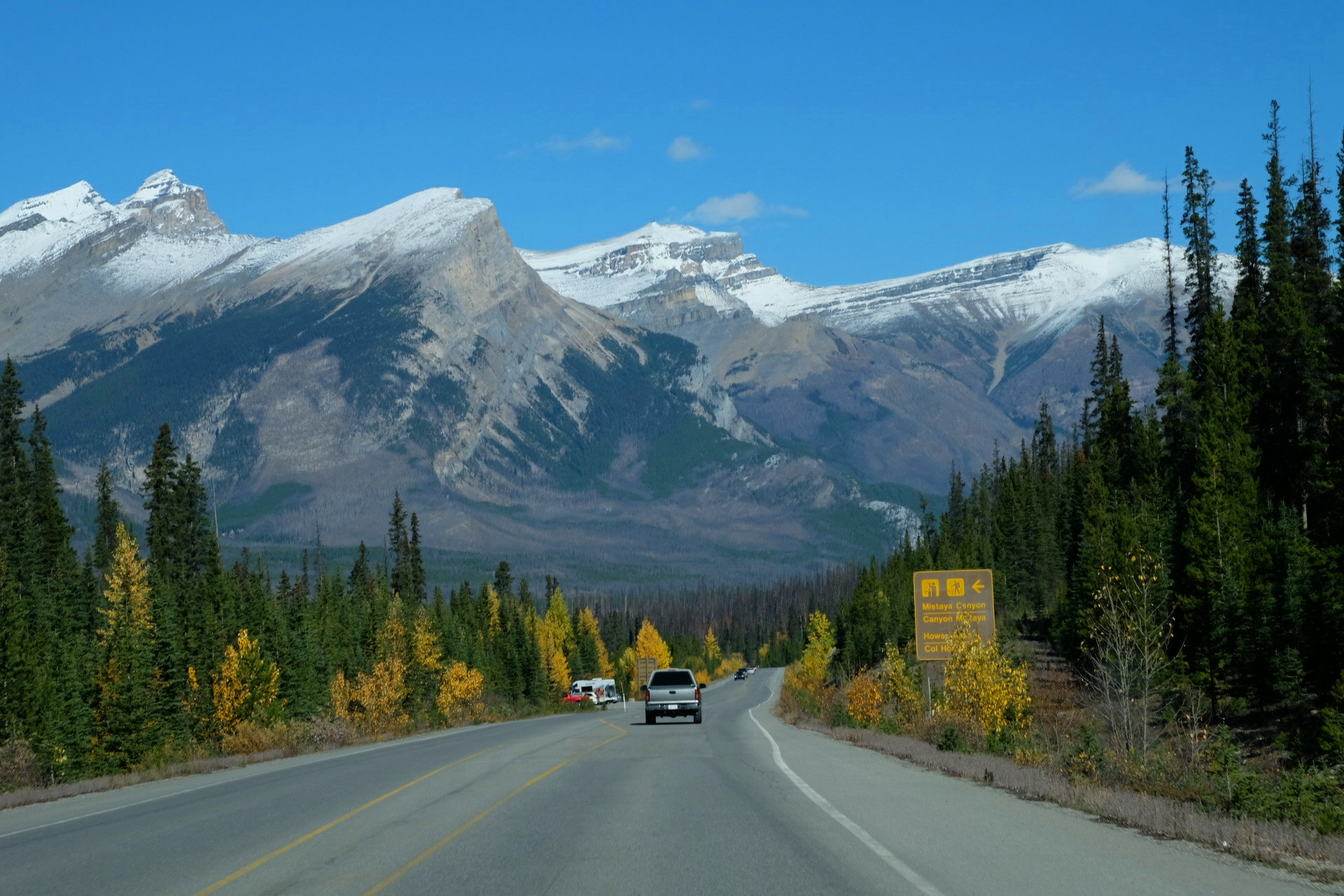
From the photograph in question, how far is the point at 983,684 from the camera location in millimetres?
31203

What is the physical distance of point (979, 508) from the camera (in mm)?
159375

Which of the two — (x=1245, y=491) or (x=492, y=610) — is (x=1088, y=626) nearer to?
(x=1245, y=491)

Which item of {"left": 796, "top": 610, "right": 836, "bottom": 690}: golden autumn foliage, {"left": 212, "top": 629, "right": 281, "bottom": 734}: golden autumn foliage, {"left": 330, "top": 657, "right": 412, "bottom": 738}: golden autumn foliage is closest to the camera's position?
{"left": 330, "top": 657, "right": 412, "bottom": 738}: golden autumn foliage

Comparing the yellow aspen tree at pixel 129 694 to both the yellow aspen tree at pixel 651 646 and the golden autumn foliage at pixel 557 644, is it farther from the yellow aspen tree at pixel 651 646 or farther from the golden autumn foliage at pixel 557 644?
the yellow aspen tree at pixel 651 646

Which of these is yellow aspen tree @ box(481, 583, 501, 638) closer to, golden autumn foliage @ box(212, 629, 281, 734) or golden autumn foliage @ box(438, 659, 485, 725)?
golden autumn foliage @ box(438, 659, 485, 725)

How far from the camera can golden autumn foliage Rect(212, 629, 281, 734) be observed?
2345 inches

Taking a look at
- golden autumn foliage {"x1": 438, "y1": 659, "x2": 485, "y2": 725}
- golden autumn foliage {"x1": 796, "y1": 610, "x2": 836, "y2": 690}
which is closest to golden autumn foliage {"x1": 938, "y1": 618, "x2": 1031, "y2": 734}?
golden autumn foliage {"x1": 438, "y1": 659, "x2": 485, "y2": 725}

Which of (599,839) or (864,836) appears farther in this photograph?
(599,839)

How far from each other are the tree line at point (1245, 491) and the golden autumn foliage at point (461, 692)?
2364cm

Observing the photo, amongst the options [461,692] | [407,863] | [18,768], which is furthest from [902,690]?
[461,692]

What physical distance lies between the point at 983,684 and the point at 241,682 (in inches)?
1609

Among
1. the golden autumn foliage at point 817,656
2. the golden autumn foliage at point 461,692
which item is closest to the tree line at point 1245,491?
the golden autumn foliage at point 817,656

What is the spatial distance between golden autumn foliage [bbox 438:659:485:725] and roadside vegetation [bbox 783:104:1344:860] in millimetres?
18690

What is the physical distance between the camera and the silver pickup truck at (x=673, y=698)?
47.1 meters
